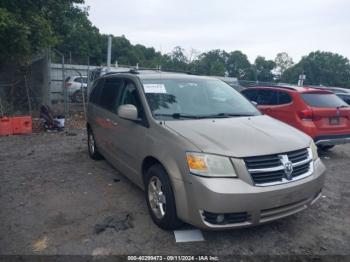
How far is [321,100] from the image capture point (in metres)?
6.84

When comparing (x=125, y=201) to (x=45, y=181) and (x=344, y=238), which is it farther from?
(x=344, y=238)

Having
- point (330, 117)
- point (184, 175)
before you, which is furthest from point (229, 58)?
point (184, 175)

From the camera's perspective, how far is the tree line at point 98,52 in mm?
9680

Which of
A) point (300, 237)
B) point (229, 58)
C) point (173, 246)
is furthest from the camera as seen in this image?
point (229, 58)

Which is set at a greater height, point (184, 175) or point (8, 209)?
point (184, 175)

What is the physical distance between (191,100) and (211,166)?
1452 mm

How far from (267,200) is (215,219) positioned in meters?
0.53

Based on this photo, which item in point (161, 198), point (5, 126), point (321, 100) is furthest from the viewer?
point (5, 126)

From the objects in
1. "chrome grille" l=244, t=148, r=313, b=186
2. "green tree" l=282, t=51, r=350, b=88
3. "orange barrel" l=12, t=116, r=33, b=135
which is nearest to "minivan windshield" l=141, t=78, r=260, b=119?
"chrome grille" l=244, t=148, r=313, b=186

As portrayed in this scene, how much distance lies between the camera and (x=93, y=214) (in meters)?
4.09

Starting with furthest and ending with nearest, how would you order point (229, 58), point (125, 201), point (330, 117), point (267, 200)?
point (229, 58), point (330, 117), point (125, 201), point (267, 200)

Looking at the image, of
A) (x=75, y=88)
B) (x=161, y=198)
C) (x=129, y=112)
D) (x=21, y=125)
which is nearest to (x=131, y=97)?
(x=129, y=112)

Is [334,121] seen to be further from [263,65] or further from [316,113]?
[263,65]

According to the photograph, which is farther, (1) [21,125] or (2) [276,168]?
(1) [21,125]
